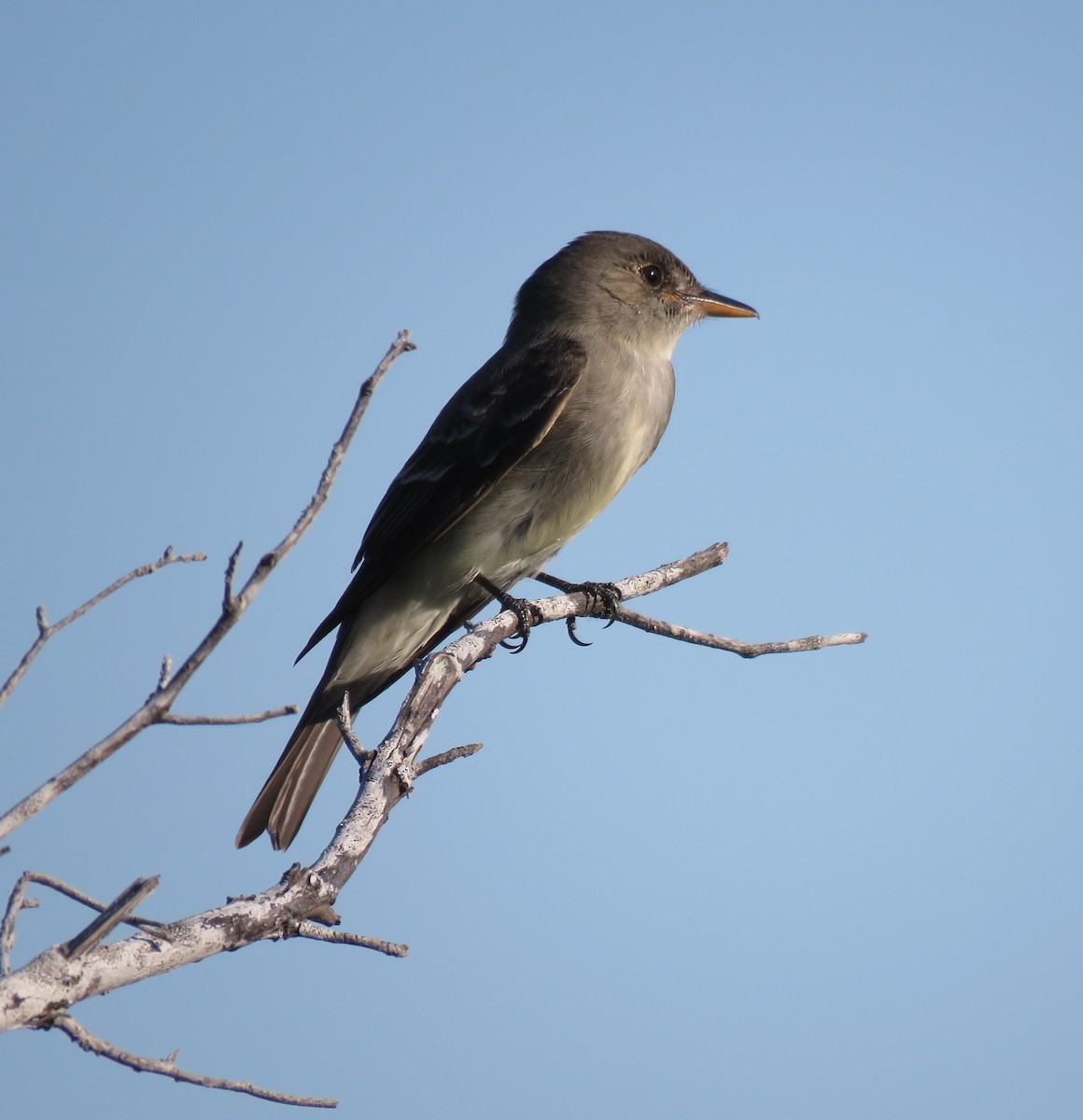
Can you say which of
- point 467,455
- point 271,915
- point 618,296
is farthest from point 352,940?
point 618,296

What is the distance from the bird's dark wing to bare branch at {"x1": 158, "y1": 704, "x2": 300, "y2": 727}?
3107 millimetres

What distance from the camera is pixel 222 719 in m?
2.71

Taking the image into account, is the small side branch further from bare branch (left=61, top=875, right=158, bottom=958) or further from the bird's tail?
the bird's tail

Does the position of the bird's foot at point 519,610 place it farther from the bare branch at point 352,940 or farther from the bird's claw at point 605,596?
the bare branch at point 352,940

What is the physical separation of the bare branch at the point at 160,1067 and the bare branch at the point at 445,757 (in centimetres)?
120

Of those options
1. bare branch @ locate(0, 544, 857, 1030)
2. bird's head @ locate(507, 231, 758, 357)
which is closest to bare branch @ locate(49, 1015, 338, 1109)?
bare branch @ locate(0, 544, 857, 1030)

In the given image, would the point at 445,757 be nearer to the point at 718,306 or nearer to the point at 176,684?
the point at 176,684

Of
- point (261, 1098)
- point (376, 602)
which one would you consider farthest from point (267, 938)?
point (376, 602)

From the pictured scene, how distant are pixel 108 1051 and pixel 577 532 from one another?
413cm

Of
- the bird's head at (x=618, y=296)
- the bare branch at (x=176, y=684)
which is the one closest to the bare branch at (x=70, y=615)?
the bare branch at (x=176, y=684)

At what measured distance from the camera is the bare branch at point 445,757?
3730 mm

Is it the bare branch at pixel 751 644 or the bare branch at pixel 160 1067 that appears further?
the bare branch at pixel 751 644

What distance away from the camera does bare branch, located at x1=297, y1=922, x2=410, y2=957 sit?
2.91 m

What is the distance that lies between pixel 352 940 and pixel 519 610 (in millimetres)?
3153
